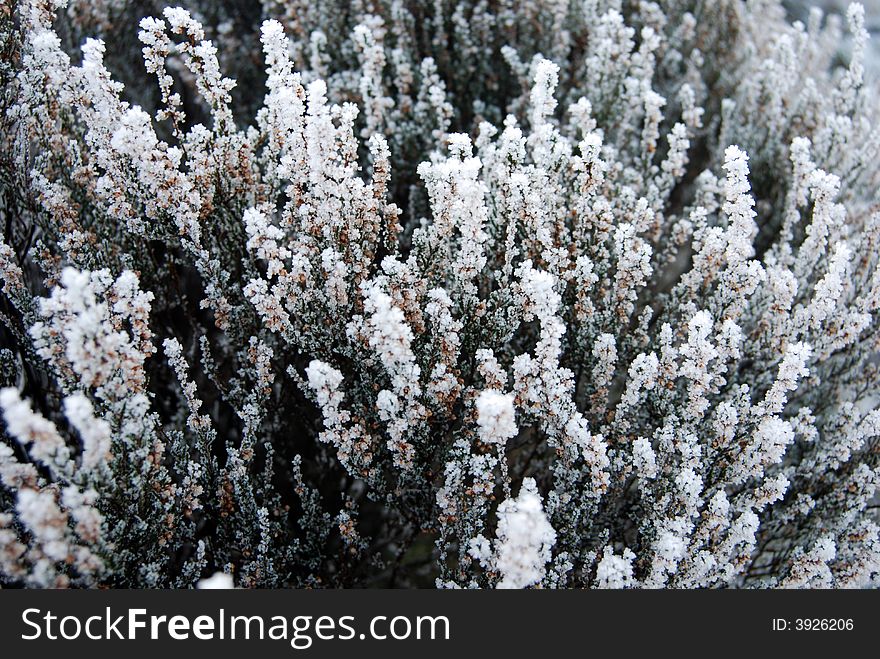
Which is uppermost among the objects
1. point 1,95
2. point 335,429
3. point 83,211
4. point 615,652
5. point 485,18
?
point 485,18

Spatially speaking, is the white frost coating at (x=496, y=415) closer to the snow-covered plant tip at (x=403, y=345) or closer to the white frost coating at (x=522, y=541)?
the snow-covered plant tip at (x=403, y=345)

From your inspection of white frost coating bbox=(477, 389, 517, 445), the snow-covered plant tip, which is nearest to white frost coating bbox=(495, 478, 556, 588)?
the snow-covered plant tip

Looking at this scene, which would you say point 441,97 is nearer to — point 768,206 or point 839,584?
point 768,206

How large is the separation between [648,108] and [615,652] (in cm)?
160

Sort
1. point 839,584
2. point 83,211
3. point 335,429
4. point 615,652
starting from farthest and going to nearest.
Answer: point 83,211, point 839,584, point 335,429, point 615,652

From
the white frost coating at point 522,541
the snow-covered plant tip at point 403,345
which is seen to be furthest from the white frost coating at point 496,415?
the white frost coating at point 522,541

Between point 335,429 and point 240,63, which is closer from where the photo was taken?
point 335,429

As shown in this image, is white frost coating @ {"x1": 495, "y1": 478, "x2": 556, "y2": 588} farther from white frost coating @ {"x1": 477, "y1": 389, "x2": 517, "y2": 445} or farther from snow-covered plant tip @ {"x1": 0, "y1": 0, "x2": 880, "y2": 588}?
white frost coating @ {"x1": 477, "y1": 389, "x2": 517, "y2": 445}

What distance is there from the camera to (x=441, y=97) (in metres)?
2.39

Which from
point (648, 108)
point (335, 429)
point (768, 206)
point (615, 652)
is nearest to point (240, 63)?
point (648, 108)

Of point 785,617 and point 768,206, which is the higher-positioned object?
point 768,206

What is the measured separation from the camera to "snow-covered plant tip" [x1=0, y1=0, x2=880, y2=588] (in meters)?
1.62

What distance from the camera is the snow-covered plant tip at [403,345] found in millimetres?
1624

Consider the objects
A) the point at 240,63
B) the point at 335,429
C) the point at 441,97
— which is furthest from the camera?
the point at 240,63
